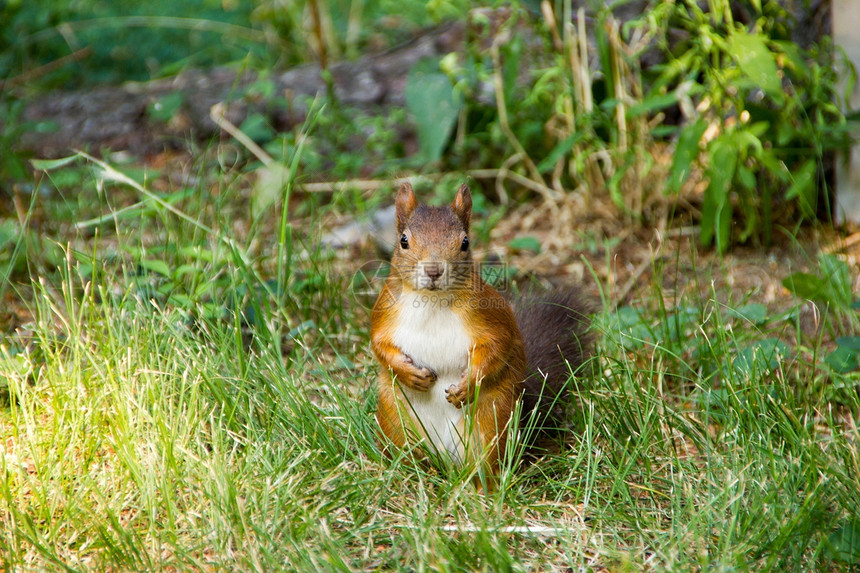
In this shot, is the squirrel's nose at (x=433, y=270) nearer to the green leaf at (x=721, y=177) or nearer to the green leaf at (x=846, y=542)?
the green leaf at (x=846, y=542)

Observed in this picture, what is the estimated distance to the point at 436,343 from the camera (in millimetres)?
2109

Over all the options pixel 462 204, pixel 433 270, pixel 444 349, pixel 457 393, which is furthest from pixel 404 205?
pixel 457 393

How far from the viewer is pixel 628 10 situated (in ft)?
13.0

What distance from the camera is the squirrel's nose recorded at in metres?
2.04

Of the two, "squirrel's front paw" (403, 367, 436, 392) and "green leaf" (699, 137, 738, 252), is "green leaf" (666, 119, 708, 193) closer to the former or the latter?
"green leaf" (699, 137, 738, 252)

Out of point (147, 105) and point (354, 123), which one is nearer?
point (354, 123)

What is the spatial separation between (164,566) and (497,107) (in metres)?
3.01

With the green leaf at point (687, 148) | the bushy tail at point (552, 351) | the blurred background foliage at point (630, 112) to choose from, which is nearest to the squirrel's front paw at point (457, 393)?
the bushy tail at point (552, 351)

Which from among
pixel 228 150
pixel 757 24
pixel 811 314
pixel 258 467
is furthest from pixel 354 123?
pixel 258 467

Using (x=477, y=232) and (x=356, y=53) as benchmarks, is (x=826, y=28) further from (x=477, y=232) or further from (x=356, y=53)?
(x=356, y=53)

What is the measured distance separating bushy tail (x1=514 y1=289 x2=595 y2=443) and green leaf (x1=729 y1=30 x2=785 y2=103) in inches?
39.5

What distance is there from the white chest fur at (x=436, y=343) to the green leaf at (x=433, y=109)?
207 cm

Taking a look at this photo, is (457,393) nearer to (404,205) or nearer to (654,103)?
(404,205)

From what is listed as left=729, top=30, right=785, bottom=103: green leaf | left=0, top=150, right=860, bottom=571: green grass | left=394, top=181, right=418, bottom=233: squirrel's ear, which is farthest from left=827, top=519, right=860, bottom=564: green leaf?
left=729, top=30, right=785, bottom=103: green leaf
